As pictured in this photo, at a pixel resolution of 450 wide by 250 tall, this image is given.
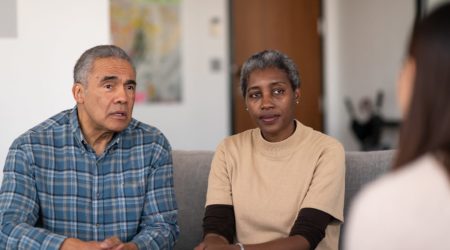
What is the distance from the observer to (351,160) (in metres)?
2.49

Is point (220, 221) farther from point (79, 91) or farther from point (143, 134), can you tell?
point (79, 91)

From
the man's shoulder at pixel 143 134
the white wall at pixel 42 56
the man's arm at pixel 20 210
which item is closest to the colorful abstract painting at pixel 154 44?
the white wall at pixel 42 56

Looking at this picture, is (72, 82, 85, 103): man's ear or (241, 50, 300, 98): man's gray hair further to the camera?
(241, 50, 300, 98): man's gray hair

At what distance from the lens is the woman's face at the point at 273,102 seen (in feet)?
7.41

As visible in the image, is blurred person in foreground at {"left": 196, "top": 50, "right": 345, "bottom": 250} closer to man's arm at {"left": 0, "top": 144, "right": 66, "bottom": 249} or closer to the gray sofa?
the gray sofa

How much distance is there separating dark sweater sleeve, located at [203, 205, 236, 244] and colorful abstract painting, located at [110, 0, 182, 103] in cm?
371

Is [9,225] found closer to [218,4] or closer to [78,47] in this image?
[78,47]

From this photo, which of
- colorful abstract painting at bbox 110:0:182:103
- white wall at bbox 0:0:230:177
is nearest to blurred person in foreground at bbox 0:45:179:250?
white wall at bbox 0:0:230:177

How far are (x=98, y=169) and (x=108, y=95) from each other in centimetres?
25

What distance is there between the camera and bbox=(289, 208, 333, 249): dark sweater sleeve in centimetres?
207

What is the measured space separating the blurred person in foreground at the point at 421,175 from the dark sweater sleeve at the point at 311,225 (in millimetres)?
1136

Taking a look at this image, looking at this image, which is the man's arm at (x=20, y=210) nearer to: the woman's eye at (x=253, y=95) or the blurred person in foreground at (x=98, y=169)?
the blurred person in foreground at (x=98, y=169)

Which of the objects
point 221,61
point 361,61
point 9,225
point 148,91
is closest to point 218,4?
point 221,61

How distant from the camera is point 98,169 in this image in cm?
215
